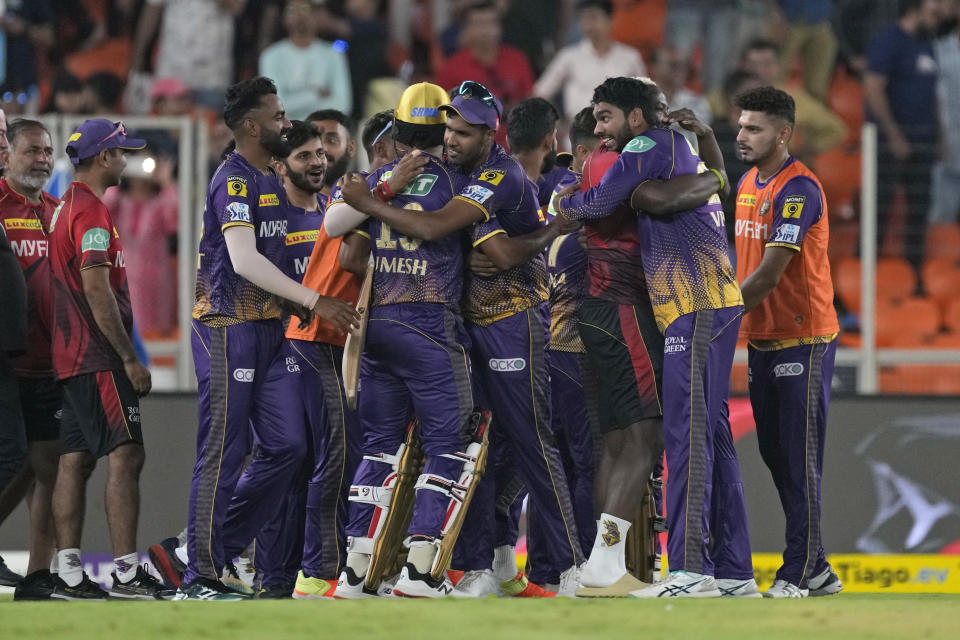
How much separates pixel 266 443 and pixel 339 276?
877mm

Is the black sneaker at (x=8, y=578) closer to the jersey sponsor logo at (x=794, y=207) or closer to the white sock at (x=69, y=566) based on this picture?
the white sock at (x=69, y=566)

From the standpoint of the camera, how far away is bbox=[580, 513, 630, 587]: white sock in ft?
19.7

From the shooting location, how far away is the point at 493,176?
6.25 m

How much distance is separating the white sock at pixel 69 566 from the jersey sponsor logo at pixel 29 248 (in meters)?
1.53

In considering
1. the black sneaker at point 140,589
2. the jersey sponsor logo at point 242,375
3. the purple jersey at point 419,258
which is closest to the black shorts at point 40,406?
the black sneaker at point 140,589

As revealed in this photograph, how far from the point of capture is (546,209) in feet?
24.2

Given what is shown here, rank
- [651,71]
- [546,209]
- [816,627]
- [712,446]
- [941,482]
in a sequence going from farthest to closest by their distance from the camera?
[651,71], [941,482], [546,209], [712,446], [816,627]

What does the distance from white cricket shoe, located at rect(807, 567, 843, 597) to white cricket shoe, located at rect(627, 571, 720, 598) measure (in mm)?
1123

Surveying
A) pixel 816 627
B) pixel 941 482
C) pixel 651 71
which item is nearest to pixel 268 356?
pixel 816 627

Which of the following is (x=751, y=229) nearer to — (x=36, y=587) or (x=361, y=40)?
(x=36, y=587)

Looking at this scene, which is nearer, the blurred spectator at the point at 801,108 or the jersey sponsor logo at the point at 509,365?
the jersey sponsor logo at the point at 509,365

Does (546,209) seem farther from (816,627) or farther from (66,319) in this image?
(816,627)

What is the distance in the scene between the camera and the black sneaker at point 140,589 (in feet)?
22.0

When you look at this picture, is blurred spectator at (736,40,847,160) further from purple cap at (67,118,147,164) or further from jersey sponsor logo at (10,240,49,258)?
jersey sponsor logo at (10,240,49,258)
